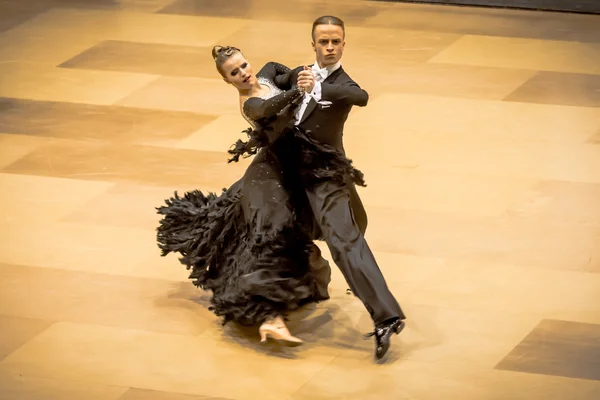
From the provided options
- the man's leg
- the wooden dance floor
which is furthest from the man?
the wooden dance floor

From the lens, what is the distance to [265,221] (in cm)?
504

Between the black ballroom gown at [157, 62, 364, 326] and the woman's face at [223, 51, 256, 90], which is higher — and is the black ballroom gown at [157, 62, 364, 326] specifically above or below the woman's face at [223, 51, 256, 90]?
below

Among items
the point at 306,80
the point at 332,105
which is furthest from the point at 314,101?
the point at 306,80

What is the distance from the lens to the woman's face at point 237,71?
5.04 metres

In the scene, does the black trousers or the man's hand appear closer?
the man's hand

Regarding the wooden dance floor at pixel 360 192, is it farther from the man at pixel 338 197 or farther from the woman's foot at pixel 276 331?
the man at pixel 338 197

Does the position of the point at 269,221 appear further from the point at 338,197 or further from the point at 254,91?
the point at 254,91

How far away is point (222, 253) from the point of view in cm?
528

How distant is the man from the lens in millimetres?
4918

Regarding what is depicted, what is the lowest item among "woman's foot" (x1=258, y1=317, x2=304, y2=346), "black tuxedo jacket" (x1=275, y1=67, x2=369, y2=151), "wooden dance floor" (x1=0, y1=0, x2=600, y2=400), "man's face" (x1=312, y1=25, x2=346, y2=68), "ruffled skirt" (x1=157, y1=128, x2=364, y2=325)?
"wooden dance floor" (x1=0, y1=0, x2=600, y2=400)

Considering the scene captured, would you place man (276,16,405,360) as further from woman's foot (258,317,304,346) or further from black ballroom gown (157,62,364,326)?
woman's foot (258,317,304,346)

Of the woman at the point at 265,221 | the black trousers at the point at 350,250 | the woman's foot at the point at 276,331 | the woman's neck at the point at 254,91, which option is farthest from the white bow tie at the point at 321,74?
the woman's foot at the point at 276,331

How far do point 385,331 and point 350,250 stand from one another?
326 millimetres

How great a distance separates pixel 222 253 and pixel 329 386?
0.76 m
